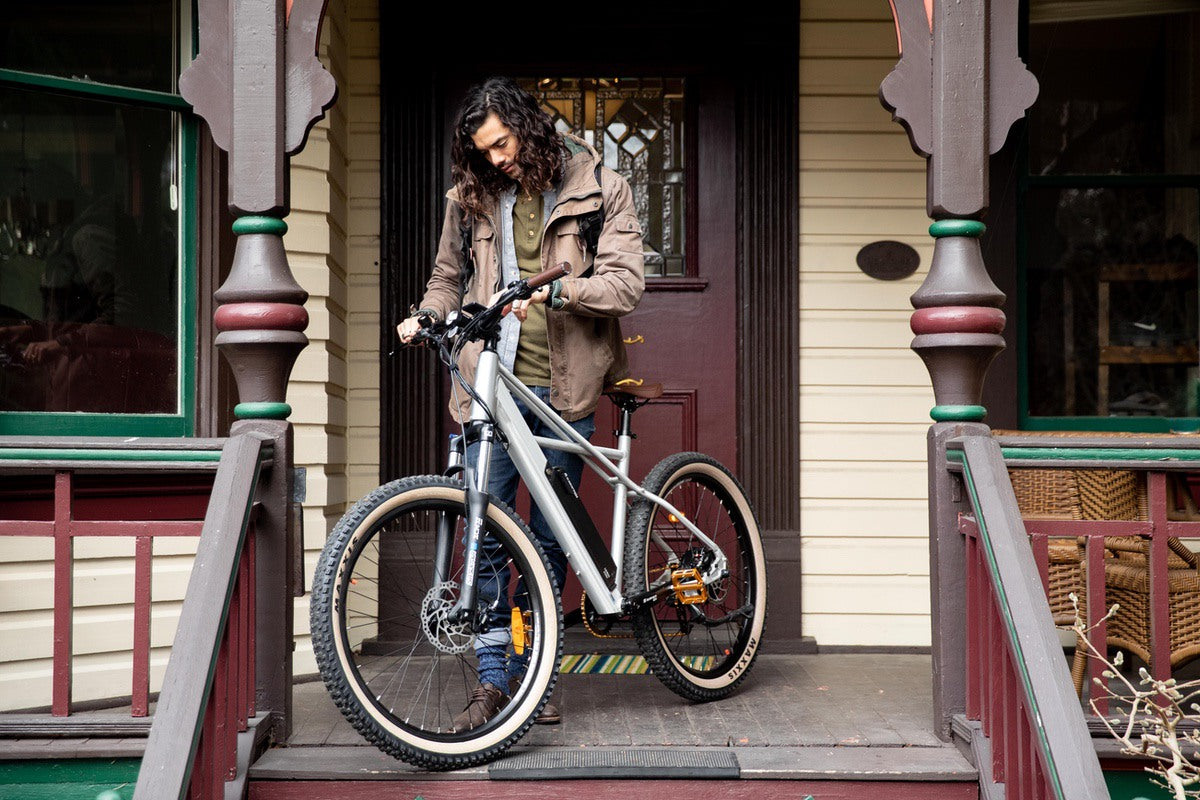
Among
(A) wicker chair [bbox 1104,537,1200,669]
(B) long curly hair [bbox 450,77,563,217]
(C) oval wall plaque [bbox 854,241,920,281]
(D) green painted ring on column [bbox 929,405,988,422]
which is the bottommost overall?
(A) wicker chair [bbox 1104,537,1200,669]

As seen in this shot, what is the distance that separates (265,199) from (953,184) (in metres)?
1.95

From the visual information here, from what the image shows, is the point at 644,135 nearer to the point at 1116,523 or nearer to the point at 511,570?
the point at 511,570

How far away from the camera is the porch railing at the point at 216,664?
2385 mm

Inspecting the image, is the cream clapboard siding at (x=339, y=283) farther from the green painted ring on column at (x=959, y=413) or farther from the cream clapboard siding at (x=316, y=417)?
the green painted ring on column at (x=959, y=413)

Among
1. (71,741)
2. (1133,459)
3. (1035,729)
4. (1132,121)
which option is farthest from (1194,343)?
(71,741)

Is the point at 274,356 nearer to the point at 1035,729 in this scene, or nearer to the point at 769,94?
the point at 1035,729

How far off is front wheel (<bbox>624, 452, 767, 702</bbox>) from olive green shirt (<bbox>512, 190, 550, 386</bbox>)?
503 mm

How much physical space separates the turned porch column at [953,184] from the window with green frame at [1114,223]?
1563mm

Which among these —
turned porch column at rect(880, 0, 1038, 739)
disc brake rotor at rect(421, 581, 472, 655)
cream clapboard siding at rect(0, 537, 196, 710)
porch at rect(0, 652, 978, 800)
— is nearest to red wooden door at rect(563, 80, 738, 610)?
porch at rect(0, 652, 978, 800)

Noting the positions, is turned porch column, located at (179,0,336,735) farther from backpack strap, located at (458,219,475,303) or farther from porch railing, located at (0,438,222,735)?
backpack strap, located at (458,219,475,303)

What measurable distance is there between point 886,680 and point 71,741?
260 centimetres

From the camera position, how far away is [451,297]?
11.5ft

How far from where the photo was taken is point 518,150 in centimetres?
323

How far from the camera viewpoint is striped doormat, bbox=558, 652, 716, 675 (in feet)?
13.4
